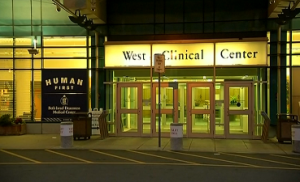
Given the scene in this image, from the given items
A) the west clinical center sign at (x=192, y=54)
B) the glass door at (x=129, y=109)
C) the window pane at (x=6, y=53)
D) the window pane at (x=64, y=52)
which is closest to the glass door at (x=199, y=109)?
the west clinical center sign at (x=192, y=54)

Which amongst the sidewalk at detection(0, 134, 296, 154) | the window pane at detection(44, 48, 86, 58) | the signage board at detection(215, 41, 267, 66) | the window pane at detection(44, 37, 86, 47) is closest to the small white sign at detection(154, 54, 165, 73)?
the sidewalk at detection(0, 134, 296, 154)

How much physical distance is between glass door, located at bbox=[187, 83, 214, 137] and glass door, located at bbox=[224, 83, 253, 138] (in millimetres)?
711

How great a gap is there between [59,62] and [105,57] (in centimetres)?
243

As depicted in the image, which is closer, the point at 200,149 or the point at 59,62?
the point at 200,149

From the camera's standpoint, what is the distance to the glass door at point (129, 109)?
57.6ft

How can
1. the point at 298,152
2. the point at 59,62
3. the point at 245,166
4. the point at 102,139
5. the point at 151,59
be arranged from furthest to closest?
the point at 59,62
the point at 151,59
the point at 102,139
the point at 298,152
the point at 245,166

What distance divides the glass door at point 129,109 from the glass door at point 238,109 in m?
3.76

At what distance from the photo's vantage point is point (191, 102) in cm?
1719

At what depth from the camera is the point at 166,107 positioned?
17500 mm

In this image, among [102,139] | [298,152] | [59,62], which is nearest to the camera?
[298,152]

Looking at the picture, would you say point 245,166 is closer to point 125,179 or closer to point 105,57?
point 125,179

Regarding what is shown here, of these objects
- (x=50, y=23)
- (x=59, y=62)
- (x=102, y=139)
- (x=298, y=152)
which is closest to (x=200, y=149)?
(x=298, y=152)

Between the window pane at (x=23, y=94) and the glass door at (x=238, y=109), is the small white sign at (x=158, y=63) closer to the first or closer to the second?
the glass door at (x=238, y=109)

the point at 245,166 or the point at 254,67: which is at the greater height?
the point at 254,67
